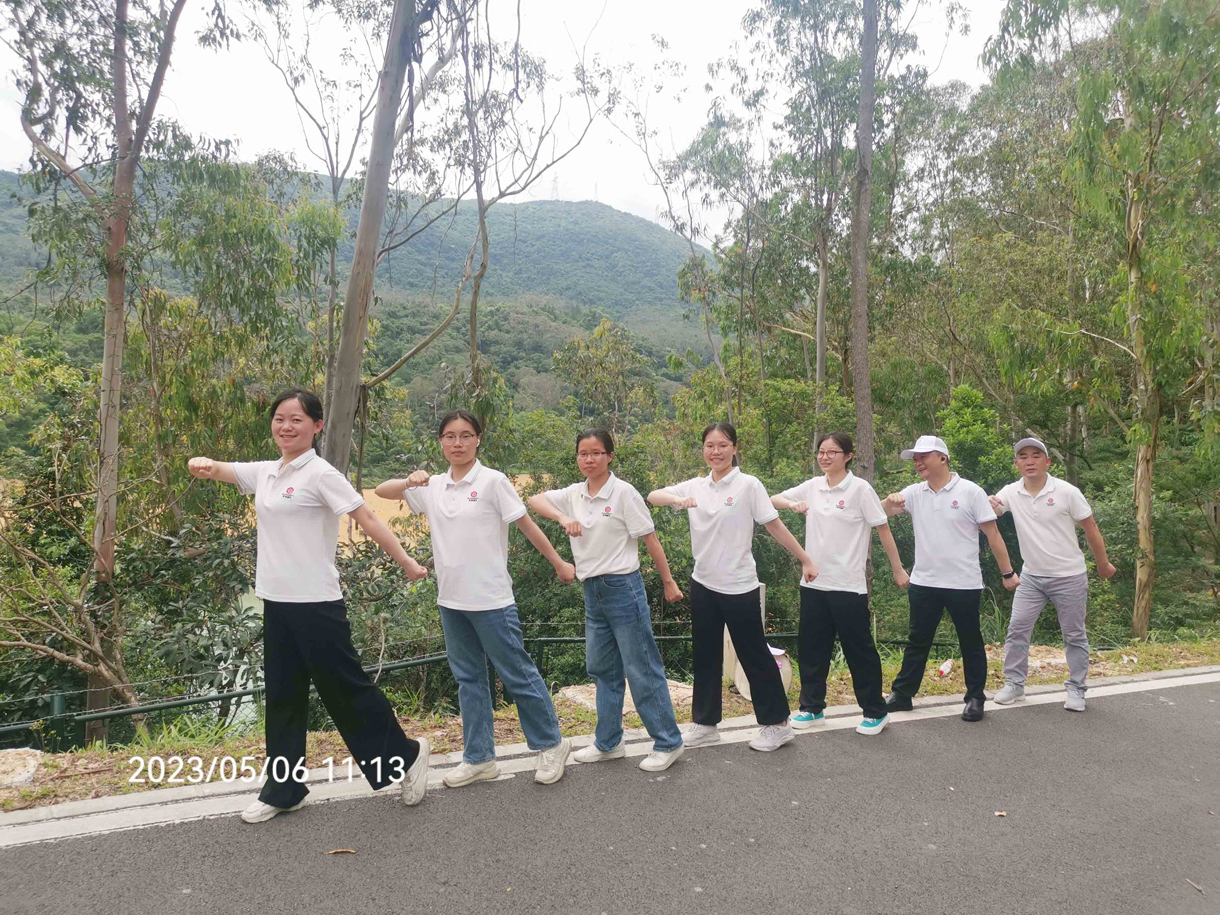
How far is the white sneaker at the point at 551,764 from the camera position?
3959 mm

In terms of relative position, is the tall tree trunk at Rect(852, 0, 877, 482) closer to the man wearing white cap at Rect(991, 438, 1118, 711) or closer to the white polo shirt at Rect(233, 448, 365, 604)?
the man wearing white cap at Rect(991, 438, 1118, 711)

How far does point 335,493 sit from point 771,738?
103 inches

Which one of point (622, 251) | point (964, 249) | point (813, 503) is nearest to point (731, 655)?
point (813, 503)

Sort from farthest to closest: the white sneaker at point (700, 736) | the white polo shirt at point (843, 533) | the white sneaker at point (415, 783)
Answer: the white polo shirt at point (843, 533), the white sneaker at point (700, 736), the white sneaker at point (415, 783)

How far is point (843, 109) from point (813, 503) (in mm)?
19277

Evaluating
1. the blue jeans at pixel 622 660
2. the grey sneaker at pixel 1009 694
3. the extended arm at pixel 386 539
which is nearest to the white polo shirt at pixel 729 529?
the blue jeans at pixel 622 660

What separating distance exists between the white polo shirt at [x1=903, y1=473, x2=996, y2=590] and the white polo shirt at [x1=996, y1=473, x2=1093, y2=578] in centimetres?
45

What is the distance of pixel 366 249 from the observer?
919 cm

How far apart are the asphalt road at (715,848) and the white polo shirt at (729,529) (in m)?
0.92

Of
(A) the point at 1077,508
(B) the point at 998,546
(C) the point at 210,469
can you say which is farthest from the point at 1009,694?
(C) the point at 210,469

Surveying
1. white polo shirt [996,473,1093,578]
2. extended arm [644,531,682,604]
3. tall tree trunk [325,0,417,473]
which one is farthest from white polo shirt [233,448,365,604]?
tall tree trunk [325,0,417,473]

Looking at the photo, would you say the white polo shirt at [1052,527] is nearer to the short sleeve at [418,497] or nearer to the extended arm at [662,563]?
the extended arm at [662,563]

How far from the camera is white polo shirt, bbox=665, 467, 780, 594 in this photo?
4.48 meters

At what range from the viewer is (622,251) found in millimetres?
64312
